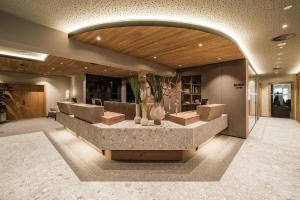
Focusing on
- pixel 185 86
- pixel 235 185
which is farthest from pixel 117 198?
pixel 185 86

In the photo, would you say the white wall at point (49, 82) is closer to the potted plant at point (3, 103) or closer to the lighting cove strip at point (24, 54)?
the potted plant at point (3, 103)

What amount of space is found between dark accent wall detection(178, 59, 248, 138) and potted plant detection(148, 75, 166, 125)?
339 centimetres

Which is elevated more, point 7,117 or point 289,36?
point 289,36

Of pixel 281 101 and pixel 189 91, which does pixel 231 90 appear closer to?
pixel 189 91

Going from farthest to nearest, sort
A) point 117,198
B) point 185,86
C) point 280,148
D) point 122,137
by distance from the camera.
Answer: point 185,86, point 280,148, point 122,137, point 117,198

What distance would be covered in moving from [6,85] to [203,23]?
10720 millimetres

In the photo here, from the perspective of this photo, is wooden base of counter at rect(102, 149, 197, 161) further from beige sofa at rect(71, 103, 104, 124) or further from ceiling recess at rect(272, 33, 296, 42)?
ceiling recess at rect(272, 33, 296, 42)

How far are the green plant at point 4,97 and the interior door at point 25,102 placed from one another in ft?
0.79

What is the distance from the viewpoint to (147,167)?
2725mm

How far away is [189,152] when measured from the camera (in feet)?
10.5

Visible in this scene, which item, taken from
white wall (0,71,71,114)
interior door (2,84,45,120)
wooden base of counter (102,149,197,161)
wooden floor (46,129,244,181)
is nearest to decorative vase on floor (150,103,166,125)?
wooden base of counter (102,149,197,161)

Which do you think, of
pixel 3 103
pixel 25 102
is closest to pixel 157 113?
pixel 3 103

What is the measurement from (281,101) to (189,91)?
9340mm

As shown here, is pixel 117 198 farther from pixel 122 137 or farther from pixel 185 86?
pixel 185 86
